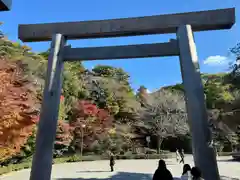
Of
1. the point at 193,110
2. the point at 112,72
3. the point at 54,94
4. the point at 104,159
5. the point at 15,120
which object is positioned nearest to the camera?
the point at 193,110

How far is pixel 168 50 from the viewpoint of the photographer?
7.25 meters

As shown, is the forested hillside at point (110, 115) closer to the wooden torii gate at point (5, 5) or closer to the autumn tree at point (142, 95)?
the autumn tree at point (142, 95)

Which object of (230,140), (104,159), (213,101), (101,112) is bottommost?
(104,159)

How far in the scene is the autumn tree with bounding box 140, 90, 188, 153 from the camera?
29562 millimetres

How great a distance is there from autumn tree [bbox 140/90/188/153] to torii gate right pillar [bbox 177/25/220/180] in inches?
909

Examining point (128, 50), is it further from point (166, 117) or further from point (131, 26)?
point (166, 117)

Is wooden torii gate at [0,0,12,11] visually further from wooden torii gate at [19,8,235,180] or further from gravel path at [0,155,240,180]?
gravel path at [0,155,240,180]

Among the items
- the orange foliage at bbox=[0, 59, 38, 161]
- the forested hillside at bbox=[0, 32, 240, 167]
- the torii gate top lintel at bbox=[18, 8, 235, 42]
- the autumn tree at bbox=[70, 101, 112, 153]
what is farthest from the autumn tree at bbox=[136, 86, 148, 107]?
the torii gate top lintel at bbox=[18, 8, 235, 42]

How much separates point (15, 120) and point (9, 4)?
10.2 metres

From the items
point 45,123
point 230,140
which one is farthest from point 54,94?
point 230,140

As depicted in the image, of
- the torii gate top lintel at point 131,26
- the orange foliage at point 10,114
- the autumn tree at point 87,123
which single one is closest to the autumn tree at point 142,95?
the autumn tree at point 87,123

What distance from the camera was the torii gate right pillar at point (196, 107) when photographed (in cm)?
595

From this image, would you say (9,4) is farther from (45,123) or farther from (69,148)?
(69,148)

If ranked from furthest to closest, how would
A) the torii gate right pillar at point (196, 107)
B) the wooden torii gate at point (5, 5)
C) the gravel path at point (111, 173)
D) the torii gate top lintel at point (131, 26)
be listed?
the gravel path at point (111, 173) → the torii gate top lintel at point (131, 26) → the torii gate right pillar at point (196, 107) → the wooden torii gate at point (5, 5)
